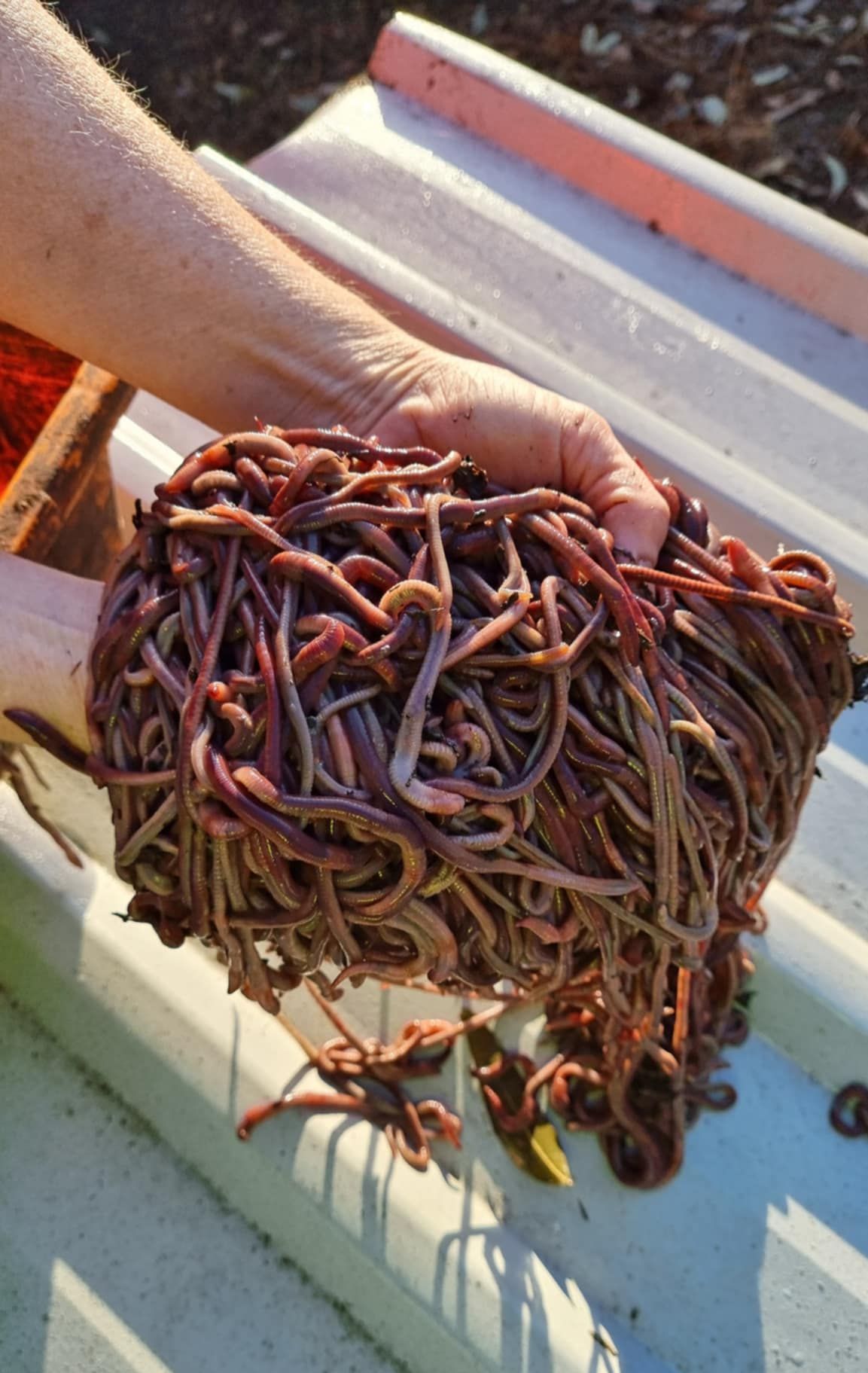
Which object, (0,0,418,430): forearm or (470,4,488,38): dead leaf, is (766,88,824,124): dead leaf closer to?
(470,4,488,38): dead leaf

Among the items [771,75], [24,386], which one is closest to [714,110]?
[771,75]

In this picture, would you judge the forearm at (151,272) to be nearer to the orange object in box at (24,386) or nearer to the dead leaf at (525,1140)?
the orange object in box at (24,386)

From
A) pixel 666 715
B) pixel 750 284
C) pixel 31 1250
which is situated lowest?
pixel 31 1250

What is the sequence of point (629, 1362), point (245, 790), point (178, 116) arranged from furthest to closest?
point (178, 116) → point (629, 1362) → point (245, 790)

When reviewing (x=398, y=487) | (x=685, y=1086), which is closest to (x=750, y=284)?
(x=398, y=487)

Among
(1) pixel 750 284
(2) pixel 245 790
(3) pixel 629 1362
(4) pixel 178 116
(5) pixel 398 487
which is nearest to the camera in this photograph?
(2) pixel 245 790

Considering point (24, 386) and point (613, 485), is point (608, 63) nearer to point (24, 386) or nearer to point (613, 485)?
point (24, 386)

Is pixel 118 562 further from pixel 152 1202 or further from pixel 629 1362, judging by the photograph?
pixel 629 1362

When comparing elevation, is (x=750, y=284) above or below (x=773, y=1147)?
above
